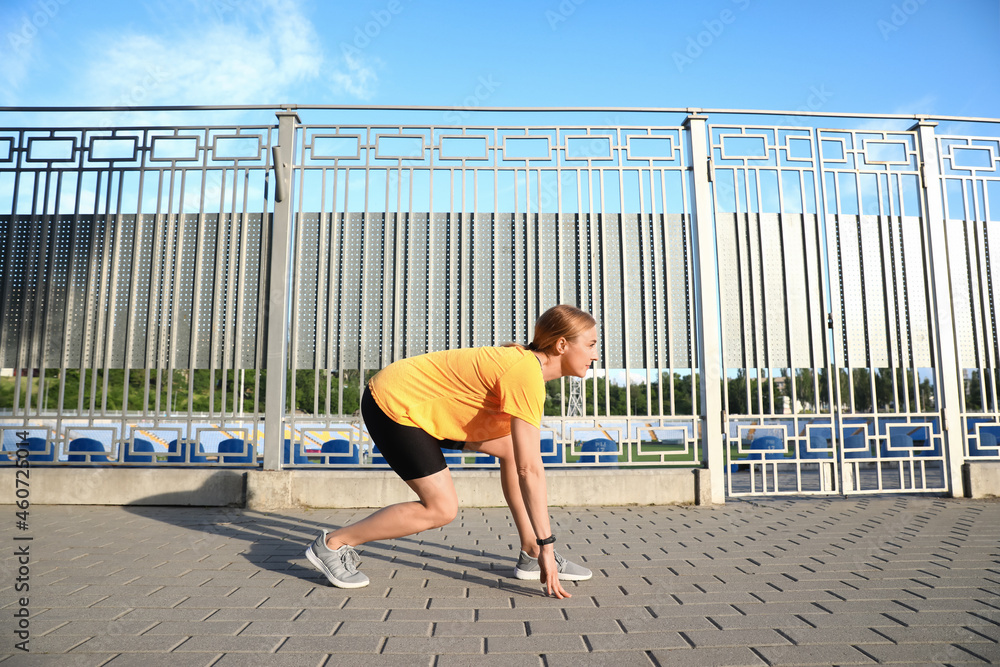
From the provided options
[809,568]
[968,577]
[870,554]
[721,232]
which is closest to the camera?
[968,577]

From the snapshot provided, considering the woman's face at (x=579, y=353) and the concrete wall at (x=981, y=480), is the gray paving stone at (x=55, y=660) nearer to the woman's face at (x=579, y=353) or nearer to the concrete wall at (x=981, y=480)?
the woman's face at (x=579, y=353)

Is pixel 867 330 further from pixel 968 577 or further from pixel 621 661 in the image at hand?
pixel 621 661

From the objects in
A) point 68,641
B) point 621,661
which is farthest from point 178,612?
point 621,661

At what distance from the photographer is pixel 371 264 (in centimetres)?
570

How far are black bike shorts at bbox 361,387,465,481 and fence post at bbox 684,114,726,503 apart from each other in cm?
347

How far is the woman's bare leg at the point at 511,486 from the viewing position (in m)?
3.05

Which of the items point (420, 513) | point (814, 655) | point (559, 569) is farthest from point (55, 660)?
point (814, 655)

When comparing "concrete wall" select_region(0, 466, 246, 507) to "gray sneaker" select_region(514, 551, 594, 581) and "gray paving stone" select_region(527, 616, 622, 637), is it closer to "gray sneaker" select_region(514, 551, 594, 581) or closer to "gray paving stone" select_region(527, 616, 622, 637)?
"gray sneaker" select_region(514, 551, 594, 581)

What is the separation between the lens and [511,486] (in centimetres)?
309

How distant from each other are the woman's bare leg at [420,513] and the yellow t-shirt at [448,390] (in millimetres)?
224

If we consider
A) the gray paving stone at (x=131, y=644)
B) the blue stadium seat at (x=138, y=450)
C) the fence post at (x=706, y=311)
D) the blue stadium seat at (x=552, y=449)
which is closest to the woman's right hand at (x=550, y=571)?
the gray paving stone at (x=131, y=644)

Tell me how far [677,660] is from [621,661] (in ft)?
0.62

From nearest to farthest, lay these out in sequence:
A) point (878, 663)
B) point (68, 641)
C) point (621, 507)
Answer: point (878, 663) → point (68, 641) → point (621, 507)

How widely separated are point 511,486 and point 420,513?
520 mm
